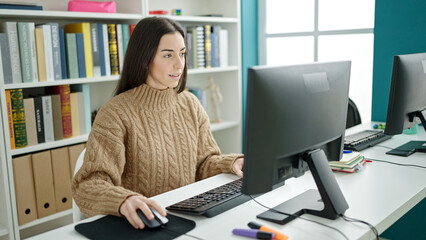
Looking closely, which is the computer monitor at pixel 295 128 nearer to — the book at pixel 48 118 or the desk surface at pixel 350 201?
the desk surface at pixel 350 201

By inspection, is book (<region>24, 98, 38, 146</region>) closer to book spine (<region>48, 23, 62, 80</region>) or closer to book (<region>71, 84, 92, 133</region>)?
book spine (<region>48, 23, 62, 80</region>)

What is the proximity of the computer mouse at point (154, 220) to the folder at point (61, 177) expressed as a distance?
4.56 ft

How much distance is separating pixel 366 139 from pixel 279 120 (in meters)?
1.10

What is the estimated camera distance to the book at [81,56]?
2.42 meters

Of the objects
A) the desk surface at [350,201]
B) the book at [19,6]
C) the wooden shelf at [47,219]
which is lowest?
the wooden shelf at [47,219]

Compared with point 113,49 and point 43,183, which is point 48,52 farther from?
point 43,183

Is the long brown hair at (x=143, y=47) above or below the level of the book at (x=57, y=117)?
above

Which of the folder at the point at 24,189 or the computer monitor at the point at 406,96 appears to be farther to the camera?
the folder at the point at 24,189

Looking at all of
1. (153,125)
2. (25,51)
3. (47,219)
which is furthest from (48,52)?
(153,125)

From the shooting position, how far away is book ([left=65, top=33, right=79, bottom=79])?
2387mm

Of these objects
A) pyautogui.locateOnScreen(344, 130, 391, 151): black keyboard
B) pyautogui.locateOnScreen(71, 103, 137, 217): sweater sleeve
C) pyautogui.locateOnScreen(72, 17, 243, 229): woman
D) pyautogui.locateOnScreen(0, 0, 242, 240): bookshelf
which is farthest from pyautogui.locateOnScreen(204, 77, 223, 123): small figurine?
pyautogui.locateOnScreen(71, 103, 137, 217): sweater sleeve

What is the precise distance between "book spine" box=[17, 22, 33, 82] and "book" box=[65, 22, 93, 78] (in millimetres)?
306

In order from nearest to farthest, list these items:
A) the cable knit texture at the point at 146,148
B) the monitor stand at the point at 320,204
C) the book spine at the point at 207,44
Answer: the monitor stand at the point at 320,204 → the cable knit texture at the point at 146,148 → the book spine at the point at 207,44

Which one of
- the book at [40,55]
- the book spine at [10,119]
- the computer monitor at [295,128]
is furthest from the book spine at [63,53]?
the computer monitor at [295,128]
